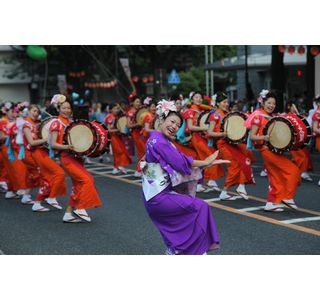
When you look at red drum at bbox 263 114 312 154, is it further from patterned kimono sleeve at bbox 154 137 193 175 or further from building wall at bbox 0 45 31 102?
building wall at bbox 0 45 31 102

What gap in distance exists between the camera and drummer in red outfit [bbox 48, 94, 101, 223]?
8.86 meters

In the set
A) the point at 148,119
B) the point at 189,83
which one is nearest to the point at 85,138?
the point at 148,119

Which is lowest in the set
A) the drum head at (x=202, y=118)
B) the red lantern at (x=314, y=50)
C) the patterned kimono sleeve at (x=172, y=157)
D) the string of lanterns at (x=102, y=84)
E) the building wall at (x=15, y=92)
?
the building wall at (x=15, y=92)

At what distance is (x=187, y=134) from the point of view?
39.7ft

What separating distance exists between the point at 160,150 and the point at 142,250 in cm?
199

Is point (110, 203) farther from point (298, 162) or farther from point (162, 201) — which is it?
point (162, 201)

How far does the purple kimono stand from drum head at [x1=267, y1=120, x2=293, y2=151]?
153 inches

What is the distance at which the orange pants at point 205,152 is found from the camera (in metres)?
11.7

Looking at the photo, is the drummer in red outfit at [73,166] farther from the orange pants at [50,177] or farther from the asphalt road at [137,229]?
the orange pants at [50,177]

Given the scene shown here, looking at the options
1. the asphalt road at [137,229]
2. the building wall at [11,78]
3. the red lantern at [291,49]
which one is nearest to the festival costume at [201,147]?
the asphalt road at [137,229]

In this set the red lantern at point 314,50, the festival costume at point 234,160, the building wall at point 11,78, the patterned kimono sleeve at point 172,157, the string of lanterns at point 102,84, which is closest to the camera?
the patterned kimono sleeve at point 172,157

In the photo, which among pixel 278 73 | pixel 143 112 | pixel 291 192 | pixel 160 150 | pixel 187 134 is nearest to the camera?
pixel 160 150

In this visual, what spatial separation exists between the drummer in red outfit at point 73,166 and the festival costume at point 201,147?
318 cm

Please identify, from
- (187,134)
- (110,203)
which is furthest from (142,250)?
(187,134)
